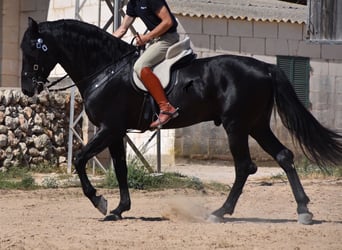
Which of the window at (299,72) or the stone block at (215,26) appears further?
the window at (299,72)

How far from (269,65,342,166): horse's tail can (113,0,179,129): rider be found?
49.2 inches

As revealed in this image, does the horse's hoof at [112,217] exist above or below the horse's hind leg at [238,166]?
below

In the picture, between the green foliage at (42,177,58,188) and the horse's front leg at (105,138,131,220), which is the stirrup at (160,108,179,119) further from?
the green foliage at (42,177,58,188)

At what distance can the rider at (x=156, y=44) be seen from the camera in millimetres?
10727

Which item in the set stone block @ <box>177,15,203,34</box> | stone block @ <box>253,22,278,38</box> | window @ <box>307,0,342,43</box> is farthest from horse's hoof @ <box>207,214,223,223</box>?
stone block @ <box>253,22,278,38</box>

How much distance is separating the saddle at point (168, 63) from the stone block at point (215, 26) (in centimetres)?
A: 864

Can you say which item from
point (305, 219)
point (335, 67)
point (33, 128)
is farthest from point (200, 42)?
point (305, 219)

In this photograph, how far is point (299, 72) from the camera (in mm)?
20812

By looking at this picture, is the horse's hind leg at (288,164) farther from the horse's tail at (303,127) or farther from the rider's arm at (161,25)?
the rider's arm at (161,25)

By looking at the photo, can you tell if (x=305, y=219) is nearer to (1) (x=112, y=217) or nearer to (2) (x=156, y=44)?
(1) (x=112, y=217)

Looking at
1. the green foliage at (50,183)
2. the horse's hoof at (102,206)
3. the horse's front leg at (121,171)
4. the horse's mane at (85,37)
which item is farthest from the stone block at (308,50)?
the horse's hoof at (102,206)

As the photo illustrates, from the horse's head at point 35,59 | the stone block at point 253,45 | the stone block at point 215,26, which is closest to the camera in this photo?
the horse's head at point 35,59

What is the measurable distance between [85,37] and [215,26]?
898 centimetres

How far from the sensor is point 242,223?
10.7 m
